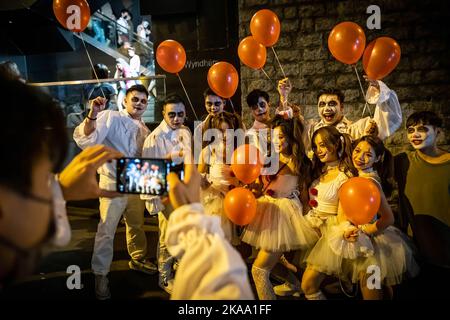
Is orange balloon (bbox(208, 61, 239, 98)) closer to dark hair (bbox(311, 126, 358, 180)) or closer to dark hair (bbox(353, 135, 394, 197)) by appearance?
dark hair (bbox(311, 126, 358, 180))

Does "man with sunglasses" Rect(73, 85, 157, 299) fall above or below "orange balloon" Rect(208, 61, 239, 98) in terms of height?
below

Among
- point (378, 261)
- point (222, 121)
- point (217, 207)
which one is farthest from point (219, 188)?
point (378, 261)

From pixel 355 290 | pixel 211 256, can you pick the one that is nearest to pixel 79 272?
pixel 355 290

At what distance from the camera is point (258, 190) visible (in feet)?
10.8

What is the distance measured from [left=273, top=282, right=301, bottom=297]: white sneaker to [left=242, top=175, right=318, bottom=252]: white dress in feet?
1.74

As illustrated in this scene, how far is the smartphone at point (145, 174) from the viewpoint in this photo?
1.46m

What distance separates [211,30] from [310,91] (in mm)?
1824

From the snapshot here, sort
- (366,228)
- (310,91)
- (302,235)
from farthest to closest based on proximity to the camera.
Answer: (310,91), (302,235), (366,228)

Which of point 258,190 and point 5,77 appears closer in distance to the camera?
point 5,77

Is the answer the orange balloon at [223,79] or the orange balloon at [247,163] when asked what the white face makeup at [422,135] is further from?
the orange balloon at [223,79]

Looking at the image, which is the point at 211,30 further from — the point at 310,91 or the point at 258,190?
the point at 258,190

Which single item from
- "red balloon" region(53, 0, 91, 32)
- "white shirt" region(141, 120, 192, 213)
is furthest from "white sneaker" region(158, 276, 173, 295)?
"red balloon" region(53, 0, 91, 32)

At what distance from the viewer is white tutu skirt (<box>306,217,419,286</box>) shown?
2.59 m

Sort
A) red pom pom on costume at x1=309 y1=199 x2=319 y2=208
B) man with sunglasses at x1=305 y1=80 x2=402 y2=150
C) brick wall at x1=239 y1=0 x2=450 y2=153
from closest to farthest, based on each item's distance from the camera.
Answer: red pom pom on costume at x1=309 y1=199 x2=319 y2=208, man with sunglasses at x1=305 y1=80 x2=402 y2=150, brick wall at x1=239 y1=0 x2=450 y2=153
